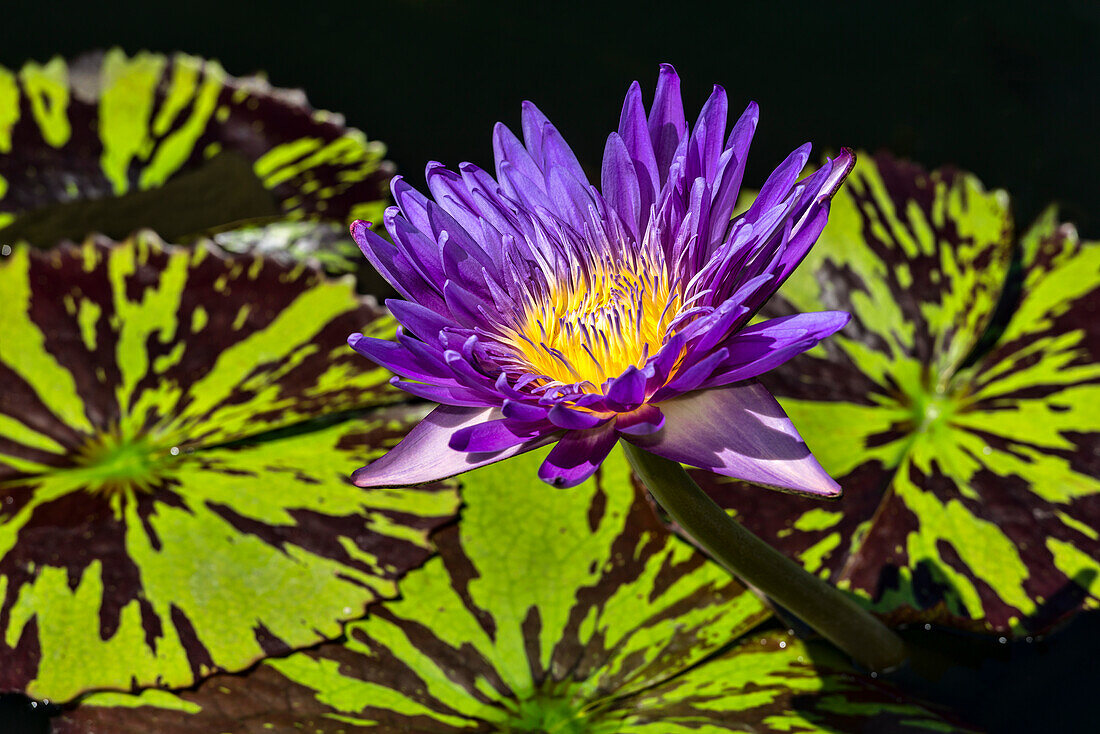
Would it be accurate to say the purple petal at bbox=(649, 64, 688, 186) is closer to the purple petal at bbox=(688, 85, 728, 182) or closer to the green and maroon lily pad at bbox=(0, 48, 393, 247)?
the purple petal at bbox=(688, 85, 728, 182)

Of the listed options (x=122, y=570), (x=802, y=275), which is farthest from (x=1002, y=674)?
(x=122, y=570)

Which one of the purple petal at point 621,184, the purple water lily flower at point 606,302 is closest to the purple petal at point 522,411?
the purple water lily flower at point 606,302

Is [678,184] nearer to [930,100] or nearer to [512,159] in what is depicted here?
[512,159]

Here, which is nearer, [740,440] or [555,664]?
[740,440]

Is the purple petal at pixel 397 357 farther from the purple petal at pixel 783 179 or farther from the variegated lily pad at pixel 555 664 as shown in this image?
the variegated lily pad at pixel 555 664

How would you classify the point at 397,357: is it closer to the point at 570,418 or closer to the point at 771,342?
the point at 570,418

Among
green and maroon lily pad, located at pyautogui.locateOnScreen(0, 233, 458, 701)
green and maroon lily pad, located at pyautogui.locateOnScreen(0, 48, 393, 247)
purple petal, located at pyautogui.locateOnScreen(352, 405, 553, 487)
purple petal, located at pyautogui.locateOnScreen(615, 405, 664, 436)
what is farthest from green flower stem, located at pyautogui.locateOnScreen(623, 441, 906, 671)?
green and maroon lily pad, located at pyautogui.locateOnScreen(0, 48, 393, 247)

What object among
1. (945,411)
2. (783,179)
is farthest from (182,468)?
(945,411)
